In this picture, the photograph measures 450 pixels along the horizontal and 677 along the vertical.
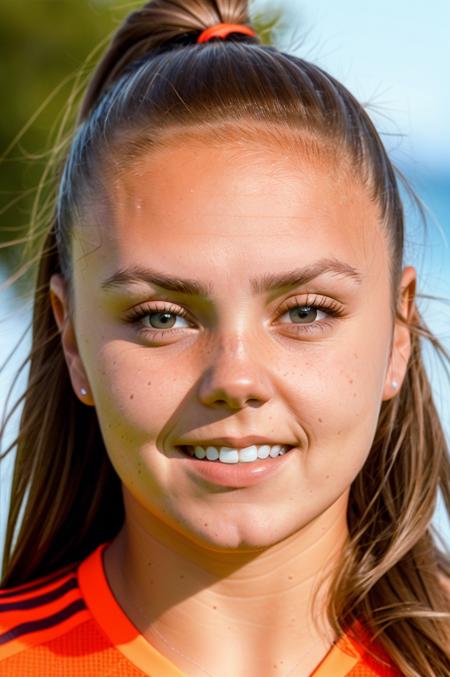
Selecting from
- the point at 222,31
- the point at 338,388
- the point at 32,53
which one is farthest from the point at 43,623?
the point at 32,53

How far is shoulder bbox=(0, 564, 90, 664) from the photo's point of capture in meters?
2.98

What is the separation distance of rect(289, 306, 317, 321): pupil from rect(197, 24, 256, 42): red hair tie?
93 cm

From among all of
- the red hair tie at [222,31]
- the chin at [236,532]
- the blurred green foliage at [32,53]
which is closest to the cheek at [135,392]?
the chin at [236,532]

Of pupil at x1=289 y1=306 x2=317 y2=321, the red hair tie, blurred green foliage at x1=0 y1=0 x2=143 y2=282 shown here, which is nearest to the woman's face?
pupil at x1=289 y1=306 x2=317 y2=321

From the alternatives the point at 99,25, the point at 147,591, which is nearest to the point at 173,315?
the point at 147,591

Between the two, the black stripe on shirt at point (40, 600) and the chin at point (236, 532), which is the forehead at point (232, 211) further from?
Answer: the black stripe on shirt at point (40, 600)

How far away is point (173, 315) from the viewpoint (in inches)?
108

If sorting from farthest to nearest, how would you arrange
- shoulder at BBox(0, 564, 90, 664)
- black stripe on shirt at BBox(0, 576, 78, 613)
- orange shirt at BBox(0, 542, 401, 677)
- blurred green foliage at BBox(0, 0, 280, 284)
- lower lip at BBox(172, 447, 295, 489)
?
blurred green foliage at BBox(0, 0, 280, 284)
black stripe on shirt at BBox(0, 576, 78, 613)
shoulder at BBox(0, 564, 90, 664)
orange shirt at BBox(0, 542, 401, 677)
lower lip at BBox(172, 447, 295, 489)

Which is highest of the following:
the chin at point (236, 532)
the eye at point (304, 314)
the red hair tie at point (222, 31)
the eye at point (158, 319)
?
the red hair tie at point (222, 31)

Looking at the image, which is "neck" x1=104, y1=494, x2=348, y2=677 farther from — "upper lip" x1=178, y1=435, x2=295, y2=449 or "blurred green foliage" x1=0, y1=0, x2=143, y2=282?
"blurred green foliage" x1=0, y1=0, x2=143, y2=282

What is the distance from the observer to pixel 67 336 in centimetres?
310

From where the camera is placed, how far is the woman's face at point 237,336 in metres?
2.63

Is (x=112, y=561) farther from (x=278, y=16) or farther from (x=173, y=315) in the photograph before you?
(x=278, y=16)

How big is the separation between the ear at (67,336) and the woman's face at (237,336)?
0.66 feet
